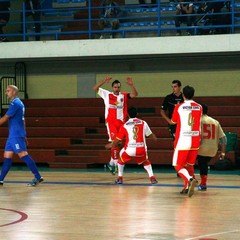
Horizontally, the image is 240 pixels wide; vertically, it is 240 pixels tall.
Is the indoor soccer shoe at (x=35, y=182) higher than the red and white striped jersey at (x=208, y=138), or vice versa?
the red and white striped jersey at (x=208, y=138)

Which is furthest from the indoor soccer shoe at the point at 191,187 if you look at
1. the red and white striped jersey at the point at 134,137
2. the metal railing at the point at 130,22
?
the metal railing at the point at 130,22

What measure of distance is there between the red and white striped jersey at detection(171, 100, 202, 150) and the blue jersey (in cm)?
278

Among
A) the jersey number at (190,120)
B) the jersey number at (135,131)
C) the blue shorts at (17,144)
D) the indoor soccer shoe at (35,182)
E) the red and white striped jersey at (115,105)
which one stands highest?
the jersey number at (190,120)

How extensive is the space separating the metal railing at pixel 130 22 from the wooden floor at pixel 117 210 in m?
5.67

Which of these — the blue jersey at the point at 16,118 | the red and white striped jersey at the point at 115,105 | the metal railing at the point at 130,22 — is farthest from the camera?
the metal railing at the point at 130,22

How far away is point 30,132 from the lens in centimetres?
1891

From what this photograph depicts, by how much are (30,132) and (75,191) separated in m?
7.20

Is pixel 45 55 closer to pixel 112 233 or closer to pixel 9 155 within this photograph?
pixel 9 155

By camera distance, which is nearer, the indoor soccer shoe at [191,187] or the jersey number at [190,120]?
the indoor soccer shoe at [191,187]

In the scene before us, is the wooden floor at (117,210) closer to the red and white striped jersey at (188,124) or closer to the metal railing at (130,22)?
the red and white striped jersey at (188,124)

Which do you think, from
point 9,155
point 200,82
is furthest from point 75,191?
point 200,82

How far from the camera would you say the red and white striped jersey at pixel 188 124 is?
1102 centimetres

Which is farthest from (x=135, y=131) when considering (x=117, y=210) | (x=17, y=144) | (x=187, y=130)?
(x=117, y=210)

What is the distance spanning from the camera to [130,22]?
2053cm
